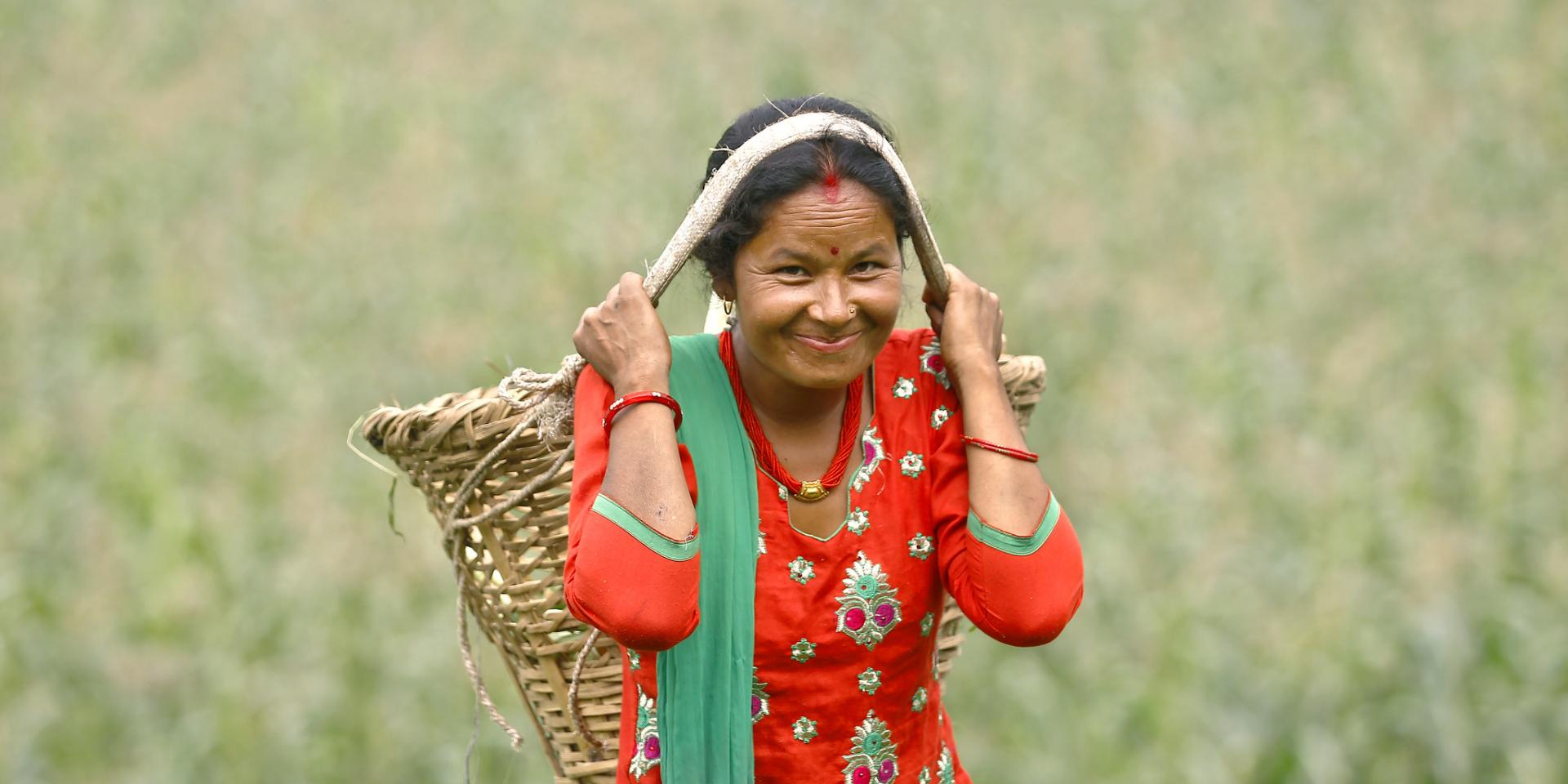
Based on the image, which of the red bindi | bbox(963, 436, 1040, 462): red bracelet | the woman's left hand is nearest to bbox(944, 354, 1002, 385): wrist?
the woman's left hand

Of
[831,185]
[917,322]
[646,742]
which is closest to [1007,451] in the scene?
[831,185]

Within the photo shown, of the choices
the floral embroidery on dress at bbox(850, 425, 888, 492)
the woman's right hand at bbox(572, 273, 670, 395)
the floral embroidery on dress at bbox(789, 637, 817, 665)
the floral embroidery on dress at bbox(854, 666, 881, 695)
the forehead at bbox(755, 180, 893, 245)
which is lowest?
the floral embroidery on dress at bbox(854, 666, 881, 695)

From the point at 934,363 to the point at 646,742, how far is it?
736 millimetres

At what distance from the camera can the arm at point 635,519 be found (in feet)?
6.84

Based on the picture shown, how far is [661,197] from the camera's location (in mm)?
7133

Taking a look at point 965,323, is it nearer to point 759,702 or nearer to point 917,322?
point 759,702

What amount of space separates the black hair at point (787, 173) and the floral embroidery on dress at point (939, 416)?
0.29 m

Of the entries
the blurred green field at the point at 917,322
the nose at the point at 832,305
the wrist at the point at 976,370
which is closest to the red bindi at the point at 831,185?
the nose at the point at 832,305

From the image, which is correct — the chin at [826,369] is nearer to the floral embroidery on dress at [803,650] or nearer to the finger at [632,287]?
the finger at [632,287]

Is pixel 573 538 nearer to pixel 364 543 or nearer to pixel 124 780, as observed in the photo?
pixel 124 780

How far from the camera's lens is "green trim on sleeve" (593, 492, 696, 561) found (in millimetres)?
2092

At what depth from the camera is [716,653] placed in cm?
221

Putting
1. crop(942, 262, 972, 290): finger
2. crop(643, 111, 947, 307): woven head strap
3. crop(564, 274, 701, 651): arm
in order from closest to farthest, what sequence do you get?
crop(564, 274, 701, 651): arm
crop(643, 111, 947, 307): woven head strap
crop(942, 262, 972, 290): finger

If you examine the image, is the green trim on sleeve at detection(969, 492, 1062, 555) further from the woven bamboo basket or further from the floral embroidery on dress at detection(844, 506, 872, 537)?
the woven bamboo basket
